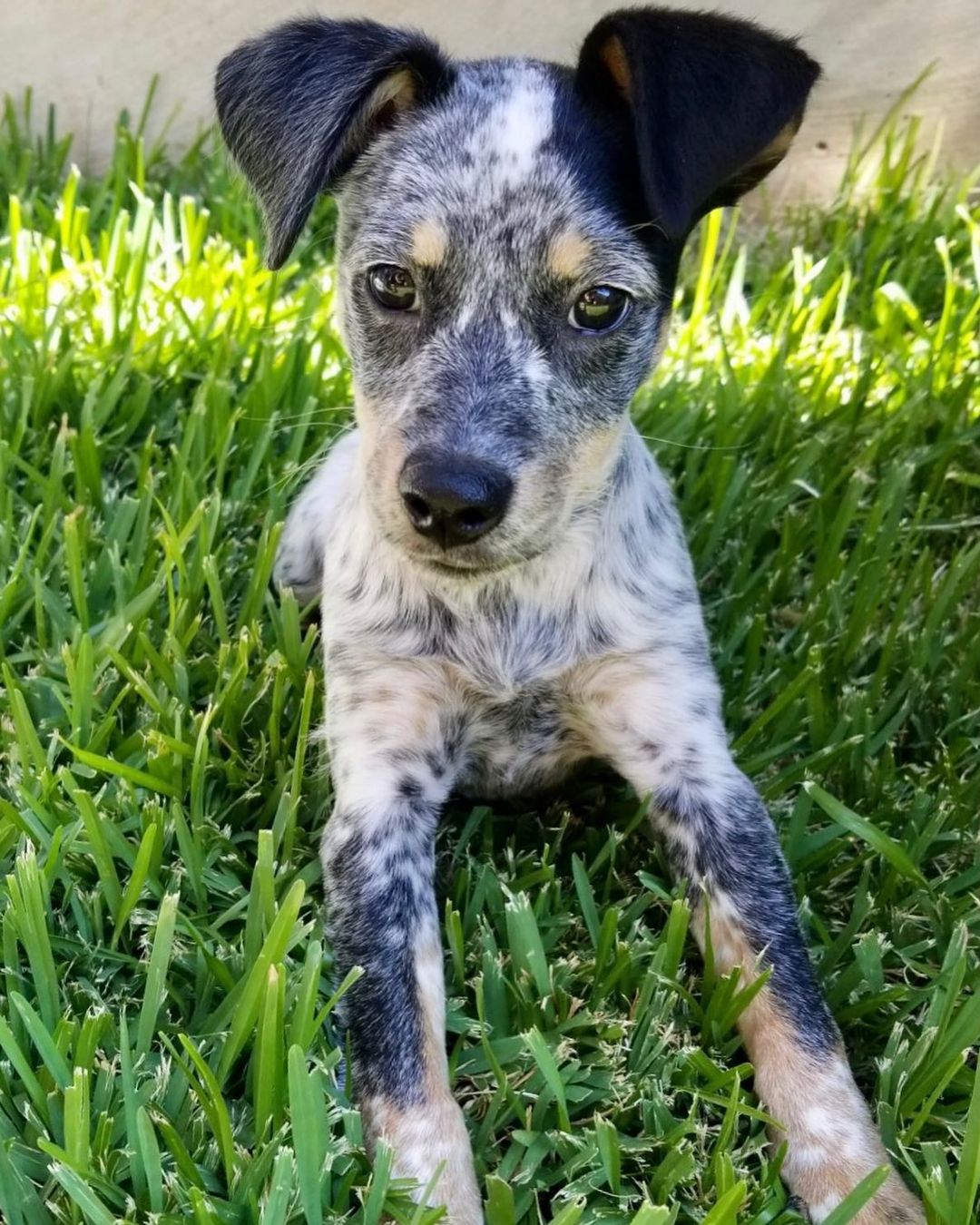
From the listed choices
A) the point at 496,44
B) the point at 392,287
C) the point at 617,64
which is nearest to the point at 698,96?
the point at 617,64

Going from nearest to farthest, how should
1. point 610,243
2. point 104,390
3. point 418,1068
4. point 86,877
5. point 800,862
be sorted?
point 418,1068 < point 610,243 < point 86,877 < point 800,862 < point 104,390

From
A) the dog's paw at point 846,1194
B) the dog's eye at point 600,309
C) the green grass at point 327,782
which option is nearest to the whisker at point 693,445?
the green grass at point 327,782

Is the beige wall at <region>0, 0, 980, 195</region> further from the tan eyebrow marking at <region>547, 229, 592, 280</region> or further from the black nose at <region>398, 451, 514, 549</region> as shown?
the black nose at <region>398, 451, 514, 549</region>

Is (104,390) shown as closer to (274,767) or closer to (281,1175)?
(274,767)

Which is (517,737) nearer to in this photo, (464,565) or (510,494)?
(464,565)

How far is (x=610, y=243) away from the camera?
2.41 m

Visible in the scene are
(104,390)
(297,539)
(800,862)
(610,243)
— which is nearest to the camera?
(610,243)

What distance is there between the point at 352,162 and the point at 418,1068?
1771mm

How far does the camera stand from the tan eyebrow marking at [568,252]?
7.77 ft

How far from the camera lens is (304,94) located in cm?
245

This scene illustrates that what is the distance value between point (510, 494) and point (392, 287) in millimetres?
524

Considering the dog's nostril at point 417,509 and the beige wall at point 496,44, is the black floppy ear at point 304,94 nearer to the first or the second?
the dog's nostril at point 417,509

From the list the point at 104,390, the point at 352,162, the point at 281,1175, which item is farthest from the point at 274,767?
the point at 104,390

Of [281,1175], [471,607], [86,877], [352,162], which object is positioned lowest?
[86,877]
